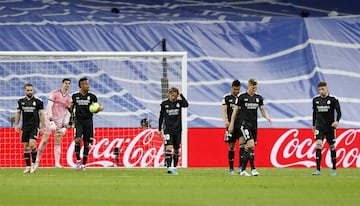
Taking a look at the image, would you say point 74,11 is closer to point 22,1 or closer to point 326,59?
point 22,1

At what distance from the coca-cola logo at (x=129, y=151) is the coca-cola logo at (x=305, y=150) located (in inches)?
→ 125

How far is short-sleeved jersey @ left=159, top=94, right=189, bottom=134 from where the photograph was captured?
2311cm

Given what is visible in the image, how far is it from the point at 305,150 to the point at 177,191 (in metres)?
13.2

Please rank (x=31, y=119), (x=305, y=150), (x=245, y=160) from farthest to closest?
1. (x=305, y=150)
2. (x=31, y=119)
3. (x=245, y=160)

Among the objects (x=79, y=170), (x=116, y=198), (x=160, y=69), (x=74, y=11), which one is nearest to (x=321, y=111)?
(x=79, y=170)

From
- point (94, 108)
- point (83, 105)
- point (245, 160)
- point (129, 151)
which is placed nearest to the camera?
point (245, 160)

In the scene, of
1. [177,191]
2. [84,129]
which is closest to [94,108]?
[84,129]

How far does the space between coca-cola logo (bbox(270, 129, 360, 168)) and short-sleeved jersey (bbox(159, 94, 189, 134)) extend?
6.12m

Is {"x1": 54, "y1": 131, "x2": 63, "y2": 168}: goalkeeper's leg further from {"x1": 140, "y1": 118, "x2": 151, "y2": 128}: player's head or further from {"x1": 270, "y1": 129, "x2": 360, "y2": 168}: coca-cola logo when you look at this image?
{"x1": 270, "y1": 129, "x2": 360, "y2": 168}: coca-cola logo

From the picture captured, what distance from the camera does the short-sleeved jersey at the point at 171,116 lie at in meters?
23.1

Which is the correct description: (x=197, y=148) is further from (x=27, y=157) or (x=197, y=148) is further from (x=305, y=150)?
(x=27, y=157)

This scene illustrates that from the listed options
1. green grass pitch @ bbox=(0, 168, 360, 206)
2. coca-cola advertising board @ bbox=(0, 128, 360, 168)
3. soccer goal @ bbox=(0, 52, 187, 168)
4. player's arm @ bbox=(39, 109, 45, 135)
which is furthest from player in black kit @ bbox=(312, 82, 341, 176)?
player's arm @ bbox=(39, 109, 45, 135)

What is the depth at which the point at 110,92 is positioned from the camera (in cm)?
3055

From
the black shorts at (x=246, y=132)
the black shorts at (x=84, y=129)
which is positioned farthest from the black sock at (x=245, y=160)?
the black shorts at (x=84, y=129)
